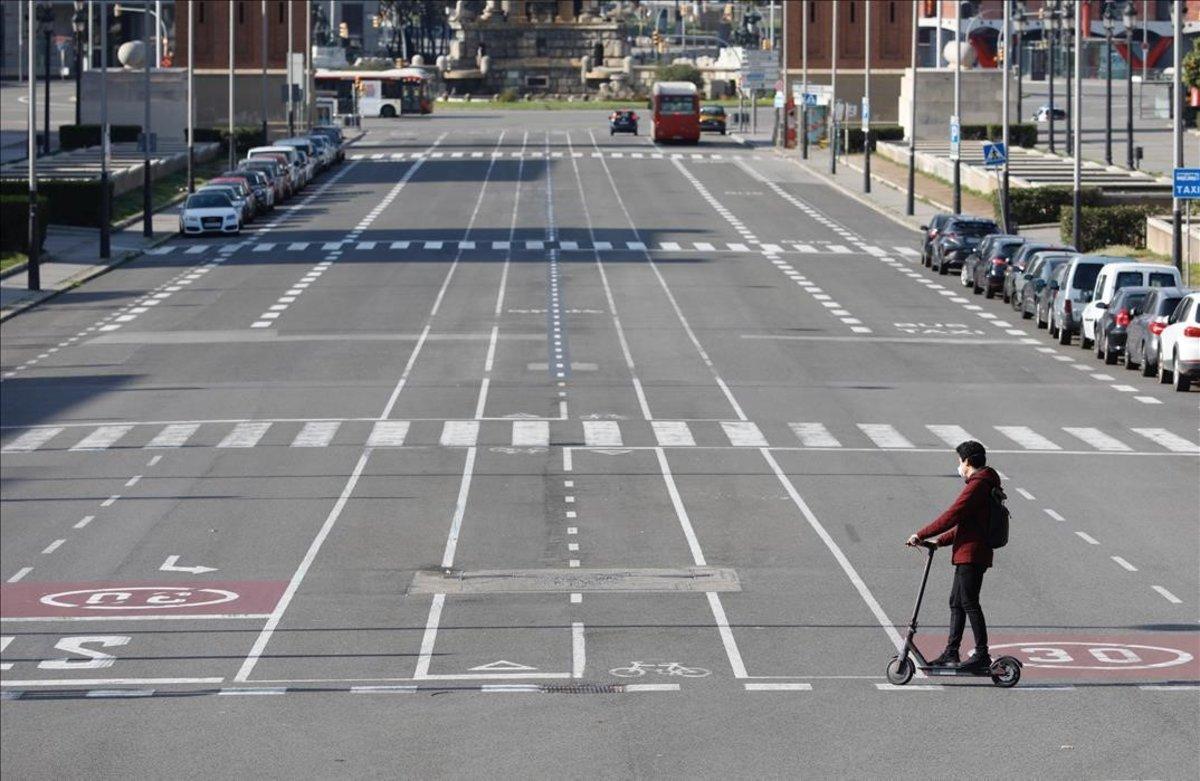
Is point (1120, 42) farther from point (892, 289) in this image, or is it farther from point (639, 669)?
point (639, 669)

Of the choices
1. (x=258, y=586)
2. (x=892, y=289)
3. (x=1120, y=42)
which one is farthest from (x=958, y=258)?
(x=1120, y=42)

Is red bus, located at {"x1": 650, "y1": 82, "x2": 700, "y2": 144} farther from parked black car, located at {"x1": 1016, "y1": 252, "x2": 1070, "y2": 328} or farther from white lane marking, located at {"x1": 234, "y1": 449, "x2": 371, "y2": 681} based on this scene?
white lane marking, located at {"x1": 234, "y1": 449, "x2": 371, "y2": 681}

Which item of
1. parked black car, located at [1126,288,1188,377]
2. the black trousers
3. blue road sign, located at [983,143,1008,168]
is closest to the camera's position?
the black trousers

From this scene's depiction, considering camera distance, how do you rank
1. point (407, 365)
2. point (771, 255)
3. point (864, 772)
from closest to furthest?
point (864, 772), point (407, 365), point (771, 255)

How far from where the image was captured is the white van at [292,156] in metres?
84.3

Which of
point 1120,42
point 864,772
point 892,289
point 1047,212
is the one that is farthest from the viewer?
point 1120,42

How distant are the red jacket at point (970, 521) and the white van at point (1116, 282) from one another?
89.1 feet

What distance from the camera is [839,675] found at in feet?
57.7

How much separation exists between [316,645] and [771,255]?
147 ft

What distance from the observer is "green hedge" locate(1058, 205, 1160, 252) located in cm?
6159

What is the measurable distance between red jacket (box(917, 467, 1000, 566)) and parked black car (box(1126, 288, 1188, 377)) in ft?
75.9

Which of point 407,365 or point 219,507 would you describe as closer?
point 219,507

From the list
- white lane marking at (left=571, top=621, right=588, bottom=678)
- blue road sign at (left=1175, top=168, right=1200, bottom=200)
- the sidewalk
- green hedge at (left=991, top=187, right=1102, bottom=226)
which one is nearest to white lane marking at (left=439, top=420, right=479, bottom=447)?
white lane marking at (left=571, top=621, right=588, bottom=678)

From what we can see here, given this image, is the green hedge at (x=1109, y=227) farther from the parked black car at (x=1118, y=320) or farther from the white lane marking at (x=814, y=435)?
the white lane marking at (x=814, y=435)
